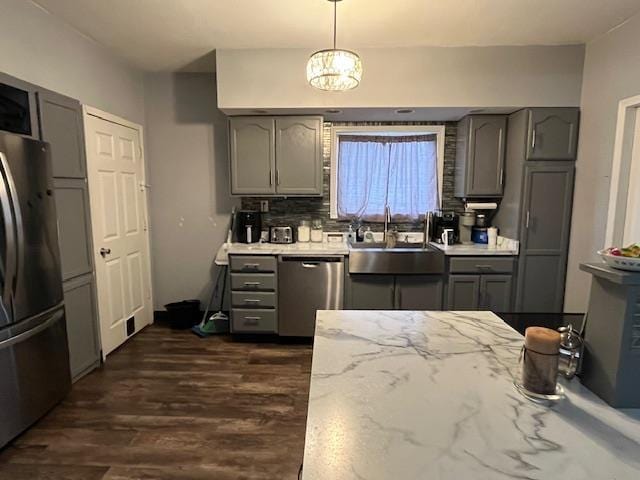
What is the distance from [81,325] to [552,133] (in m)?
3.99

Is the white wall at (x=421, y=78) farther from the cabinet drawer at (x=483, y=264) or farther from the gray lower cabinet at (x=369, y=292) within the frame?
the gray lower cabinet at (x=369, y=292)

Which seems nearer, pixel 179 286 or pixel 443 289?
pixel 443 289

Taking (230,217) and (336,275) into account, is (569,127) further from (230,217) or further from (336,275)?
(230,217)

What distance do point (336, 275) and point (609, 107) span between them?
242cm

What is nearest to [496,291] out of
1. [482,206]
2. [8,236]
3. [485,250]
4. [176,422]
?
[485,250]

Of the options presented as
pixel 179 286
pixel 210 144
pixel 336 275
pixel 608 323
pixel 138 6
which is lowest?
pixel 179 286

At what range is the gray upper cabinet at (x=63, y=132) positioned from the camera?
7.70ft

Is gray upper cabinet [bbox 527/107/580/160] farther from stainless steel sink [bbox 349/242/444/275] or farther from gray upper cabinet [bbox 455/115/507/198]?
stainless steel sink [bbox 349/242/444/275]

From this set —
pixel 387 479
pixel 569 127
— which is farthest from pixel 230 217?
pixel 387 479

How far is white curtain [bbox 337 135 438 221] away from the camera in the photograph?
378 centimetres

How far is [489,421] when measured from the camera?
2.85 ft

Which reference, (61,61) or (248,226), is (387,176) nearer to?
(248,226)

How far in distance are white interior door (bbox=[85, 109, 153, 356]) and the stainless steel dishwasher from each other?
142 cm

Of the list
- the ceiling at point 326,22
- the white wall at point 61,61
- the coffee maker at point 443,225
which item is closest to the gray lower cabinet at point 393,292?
the coffee maker at point 443,225
